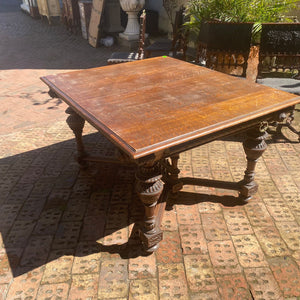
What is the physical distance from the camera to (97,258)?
7.43 ft

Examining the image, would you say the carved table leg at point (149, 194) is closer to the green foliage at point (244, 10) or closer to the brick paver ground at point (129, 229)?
the brick paver ground at point (129, 229)

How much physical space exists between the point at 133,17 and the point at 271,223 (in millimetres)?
8123

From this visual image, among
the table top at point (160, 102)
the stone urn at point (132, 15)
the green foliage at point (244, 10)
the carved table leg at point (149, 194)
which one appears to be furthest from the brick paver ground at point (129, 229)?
the stone urn at point (132, 15)

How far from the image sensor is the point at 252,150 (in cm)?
248

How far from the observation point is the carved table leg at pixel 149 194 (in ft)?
6.25

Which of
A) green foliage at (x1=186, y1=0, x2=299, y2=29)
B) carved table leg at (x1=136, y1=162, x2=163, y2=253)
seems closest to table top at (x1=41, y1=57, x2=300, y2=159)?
carved table leg at (x1=136, y1=162, x2=163, y2=253)

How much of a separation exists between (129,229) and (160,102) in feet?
3.78

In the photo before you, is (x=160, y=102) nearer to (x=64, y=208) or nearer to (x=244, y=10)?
(x=64, y=208)

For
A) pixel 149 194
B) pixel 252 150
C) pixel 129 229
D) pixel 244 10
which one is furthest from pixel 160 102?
pixel 244 10

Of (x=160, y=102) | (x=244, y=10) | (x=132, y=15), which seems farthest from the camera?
(x=132, y=15)

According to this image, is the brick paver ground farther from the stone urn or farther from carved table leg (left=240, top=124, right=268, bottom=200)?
the stone urn

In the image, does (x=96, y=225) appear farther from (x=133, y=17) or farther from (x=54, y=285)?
(x=133, y=17)

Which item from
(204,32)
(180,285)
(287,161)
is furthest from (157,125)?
(204,32)

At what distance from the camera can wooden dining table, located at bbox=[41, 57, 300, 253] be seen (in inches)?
68.6
